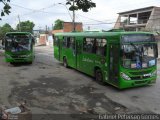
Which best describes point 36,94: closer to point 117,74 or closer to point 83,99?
point 83,99

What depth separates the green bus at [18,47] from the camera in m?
18.7

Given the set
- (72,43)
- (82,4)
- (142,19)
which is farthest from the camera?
(142,19)

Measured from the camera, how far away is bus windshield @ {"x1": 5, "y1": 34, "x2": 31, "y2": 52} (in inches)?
738

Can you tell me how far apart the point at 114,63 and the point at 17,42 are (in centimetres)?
1091

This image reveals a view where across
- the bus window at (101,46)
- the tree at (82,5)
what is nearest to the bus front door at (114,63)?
the bus window at (101,46)

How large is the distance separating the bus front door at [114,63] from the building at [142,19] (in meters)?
42.8

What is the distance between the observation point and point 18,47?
18.8 meters

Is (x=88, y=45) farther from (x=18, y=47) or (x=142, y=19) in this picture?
(x=142, y=19)

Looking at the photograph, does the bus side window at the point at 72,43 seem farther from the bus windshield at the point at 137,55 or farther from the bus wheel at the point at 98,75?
the bus windshield at the point at 137,55

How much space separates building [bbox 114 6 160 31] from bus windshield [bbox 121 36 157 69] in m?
42.3

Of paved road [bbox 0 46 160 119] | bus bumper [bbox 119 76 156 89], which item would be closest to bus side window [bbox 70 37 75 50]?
paved road [bbox 0 46 160 119]

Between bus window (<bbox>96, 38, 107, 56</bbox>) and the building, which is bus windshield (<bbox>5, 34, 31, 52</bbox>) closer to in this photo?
bus window (<bbox>96, 38, 107, 56</bbox>)

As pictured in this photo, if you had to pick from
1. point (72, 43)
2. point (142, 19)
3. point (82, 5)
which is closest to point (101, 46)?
point (72, 43)

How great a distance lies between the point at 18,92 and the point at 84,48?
4867mm
